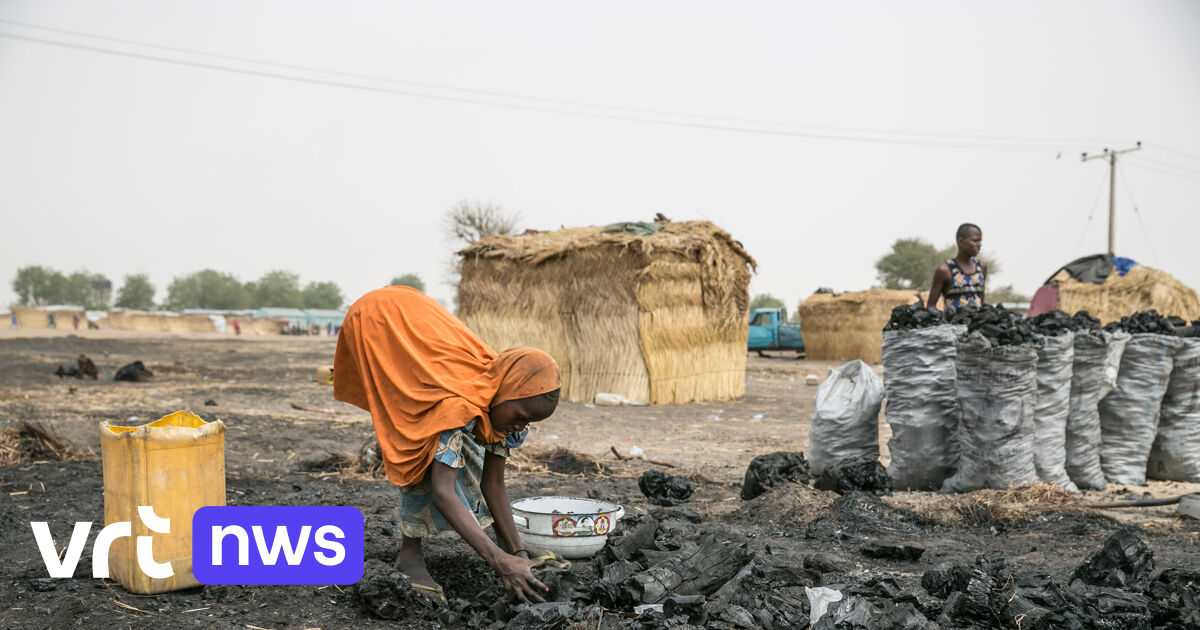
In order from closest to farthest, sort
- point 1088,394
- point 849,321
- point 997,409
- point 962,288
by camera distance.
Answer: point 997,409, point 1088,394, point 962,288, point 849,321

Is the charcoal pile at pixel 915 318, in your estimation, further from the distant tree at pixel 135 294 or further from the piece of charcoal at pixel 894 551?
the distant tree at pixel 135 294

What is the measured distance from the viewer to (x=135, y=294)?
98062 mm

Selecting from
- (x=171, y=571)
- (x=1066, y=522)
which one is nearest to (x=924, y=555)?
(x=1066, y=522)

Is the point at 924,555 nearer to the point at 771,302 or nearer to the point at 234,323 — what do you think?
the point at 234,323

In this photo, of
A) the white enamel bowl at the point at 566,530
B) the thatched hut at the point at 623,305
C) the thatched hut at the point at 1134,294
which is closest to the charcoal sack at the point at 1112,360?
the white enamel bowl at the point at 566,530

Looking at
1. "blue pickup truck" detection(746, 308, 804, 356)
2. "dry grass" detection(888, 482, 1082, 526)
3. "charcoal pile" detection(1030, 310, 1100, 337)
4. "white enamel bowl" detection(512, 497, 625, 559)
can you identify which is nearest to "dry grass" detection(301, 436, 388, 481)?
"white enamel bowl" detection(512, 497, 625, 559)

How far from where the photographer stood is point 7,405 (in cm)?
962

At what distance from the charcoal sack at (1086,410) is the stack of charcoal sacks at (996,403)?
639mm

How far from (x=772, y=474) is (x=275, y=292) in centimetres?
11162

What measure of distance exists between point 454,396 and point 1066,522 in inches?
151

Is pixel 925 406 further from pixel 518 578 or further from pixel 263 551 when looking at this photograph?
pixel 263 551

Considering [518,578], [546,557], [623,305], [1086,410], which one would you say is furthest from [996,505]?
[623,305]

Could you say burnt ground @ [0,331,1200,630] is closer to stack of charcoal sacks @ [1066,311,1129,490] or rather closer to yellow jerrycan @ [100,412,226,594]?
yellow jerrycan @ [100,412,226,594]

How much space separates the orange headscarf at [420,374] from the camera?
2.98m
